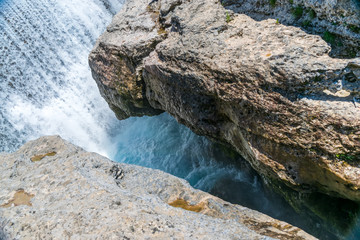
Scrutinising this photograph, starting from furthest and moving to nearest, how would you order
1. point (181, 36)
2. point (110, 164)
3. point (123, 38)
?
1. point (123, 38)
2. point (181, 36)
3. point (110, 164)

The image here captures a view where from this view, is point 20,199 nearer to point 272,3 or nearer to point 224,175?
point 224,175

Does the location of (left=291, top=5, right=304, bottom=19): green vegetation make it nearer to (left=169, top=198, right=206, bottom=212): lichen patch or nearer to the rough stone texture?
the rough stone texture

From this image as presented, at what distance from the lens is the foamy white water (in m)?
13.5

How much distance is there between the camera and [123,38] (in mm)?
8906

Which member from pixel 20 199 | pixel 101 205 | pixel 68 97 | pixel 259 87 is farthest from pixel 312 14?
pixel 68 97

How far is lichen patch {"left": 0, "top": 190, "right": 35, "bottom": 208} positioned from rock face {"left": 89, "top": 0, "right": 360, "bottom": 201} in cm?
396

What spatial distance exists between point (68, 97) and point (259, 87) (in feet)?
38.0

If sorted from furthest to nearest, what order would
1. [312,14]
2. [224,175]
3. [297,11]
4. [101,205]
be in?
1. [224,175]
2. [297,11]
3. [312,14]
4. [101,205]

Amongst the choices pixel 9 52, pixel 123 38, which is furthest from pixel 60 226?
pixel 9 52

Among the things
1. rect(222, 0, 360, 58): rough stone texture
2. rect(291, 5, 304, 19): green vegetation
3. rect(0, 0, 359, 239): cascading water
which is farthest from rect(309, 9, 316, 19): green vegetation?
rect(0, 0, 359, 239): cascading water

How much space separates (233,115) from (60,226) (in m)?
3.91

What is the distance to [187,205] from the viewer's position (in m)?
5.93

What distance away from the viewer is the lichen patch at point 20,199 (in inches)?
207

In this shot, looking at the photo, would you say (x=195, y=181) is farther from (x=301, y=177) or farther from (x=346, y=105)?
(x=346, y=105)
